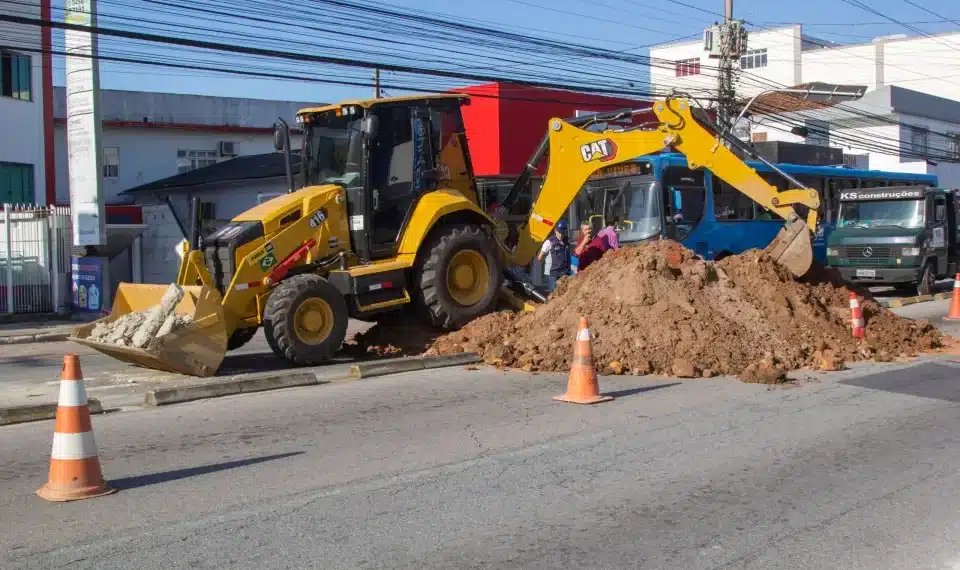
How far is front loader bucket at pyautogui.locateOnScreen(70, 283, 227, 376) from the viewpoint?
1052cm

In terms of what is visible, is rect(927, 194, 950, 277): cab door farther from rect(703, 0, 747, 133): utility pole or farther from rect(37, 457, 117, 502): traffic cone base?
rect(37, 457, 117, 502): traffic cone base

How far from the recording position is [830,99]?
45906 mm

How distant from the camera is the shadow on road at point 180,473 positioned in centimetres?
660

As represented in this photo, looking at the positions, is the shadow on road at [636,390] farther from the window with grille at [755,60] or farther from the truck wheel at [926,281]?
the window with grille at [755,60]

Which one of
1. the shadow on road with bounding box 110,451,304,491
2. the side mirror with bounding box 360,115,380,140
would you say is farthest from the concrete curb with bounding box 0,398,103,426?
the side mirror with bounding box 360,115,380,140

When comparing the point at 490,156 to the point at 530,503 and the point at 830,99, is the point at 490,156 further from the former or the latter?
the point at 530,503

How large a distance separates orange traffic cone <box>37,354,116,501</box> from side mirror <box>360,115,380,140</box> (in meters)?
6.43

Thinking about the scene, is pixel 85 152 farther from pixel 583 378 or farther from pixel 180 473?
pixel 180 473

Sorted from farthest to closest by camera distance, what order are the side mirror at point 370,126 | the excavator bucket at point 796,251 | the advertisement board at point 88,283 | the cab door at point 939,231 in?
the cab door at point 939,231
the advertisement board at point 88,283
the excavator bucket at point 796,251
the side mirror at point 370,126

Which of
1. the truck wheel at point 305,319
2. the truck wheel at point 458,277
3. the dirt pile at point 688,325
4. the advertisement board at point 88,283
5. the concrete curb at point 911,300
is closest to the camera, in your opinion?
the truck wheel at point 305,319

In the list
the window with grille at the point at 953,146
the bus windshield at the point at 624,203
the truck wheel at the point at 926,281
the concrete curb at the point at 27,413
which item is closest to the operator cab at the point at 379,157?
the concrete curb at the point at 27,413

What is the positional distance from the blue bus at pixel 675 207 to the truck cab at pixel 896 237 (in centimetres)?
206

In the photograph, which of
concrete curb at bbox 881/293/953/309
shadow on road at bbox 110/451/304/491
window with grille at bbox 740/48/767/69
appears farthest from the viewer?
window with grille at bbox 740/48/767/69

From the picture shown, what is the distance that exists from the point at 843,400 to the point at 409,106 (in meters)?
6.65
